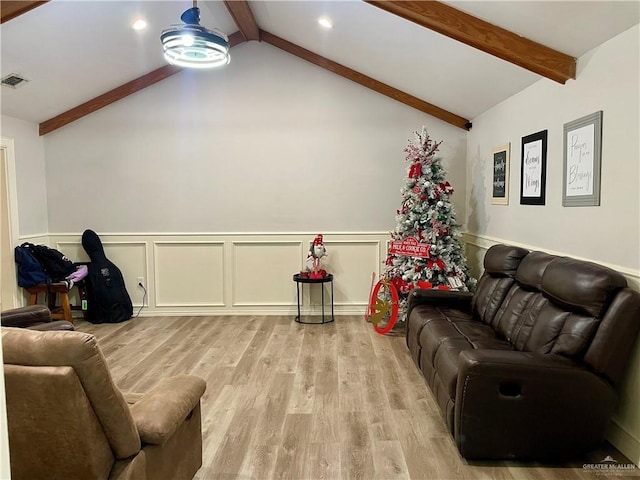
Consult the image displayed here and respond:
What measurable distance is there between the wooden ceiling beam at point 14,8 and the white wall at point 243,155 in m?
2.39

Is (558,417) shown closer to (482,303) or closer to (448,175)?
(482,303)

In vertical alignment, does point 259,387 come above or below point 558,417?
below

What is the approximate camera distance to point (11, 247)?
203 inches

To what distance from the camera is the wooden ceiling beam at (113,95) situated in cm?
554

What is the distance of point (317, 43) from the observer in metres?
5.04

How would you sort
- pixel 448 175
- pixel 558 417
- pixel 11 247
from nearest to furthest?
pixel 558 417, pixel 11 247, pixel 448 175

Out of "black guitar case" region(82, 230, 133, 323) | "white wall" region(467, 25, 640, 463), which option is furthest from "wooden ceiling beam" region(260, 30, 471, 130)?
"black guitar case" region(82, 230, 133, 323)

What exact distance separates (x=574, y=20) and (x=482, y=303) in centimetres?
217

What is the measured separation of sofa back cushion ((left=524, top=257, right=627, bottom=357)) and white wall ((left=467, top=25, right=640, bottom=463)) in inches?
7.7

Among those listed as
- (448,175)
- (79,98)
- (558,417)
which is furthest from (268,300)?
(558,417)

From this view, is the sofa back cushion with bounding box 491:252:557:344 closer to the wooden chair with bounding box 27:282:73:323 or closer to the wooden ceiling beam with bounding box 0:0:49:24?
the wooden ceiling beam with bounding box 0:0:49:24

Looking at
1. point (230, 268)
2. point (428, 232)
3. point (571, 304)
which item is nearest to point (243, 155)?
point (230, 268)

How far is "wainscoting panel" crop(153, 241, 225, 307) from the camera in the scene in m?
5.82

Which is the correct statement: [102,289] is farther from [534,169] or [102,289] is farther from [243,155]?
[534,169]
